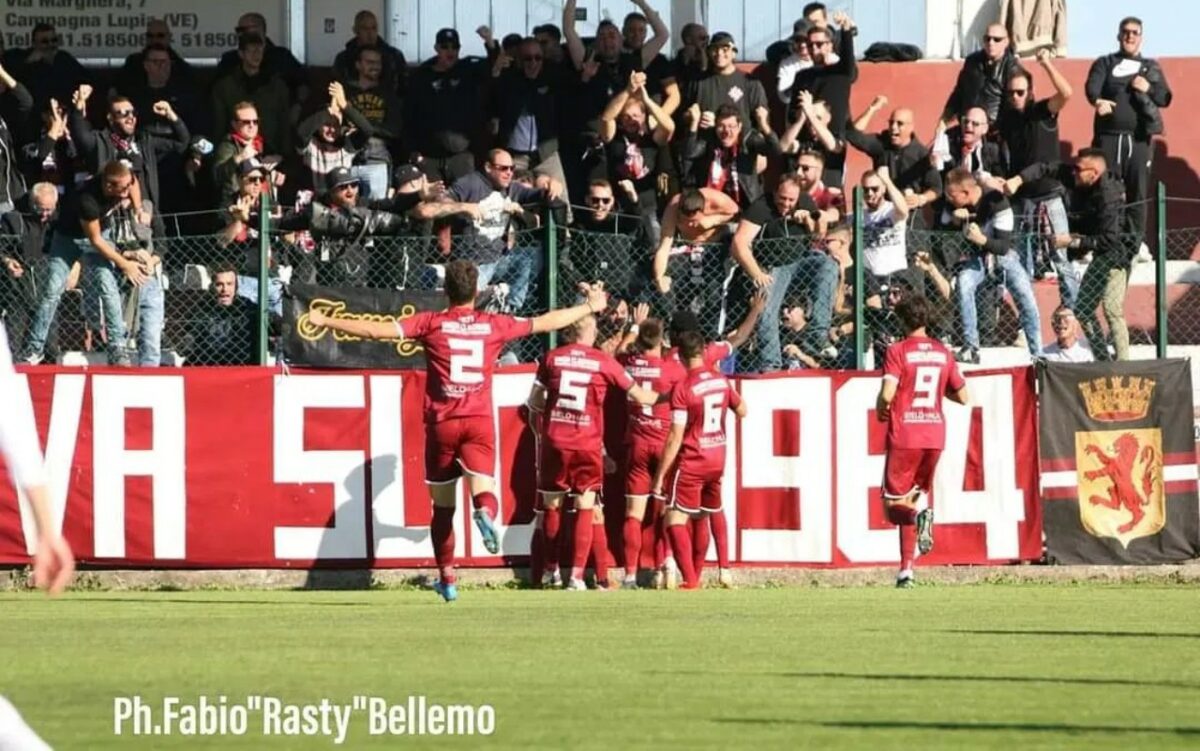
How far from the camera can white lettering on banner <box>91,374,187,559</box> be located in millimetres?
20109

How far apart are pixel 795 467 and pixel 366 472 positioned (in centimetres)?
379

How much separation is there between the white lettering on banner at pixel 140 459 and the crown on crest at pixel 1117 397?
8023mm

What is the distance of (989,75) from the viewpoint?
22891 millimetres

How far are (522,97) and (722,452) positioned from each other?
5109mm

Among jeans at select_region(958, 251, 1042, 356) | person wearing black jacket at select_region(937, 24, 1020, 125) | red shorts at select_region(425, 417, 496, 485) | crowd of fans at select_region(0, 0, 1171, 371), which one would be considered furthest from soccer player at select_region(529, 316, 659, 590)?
person wearing black jacket at select_region(937, 24, 1020, 125)

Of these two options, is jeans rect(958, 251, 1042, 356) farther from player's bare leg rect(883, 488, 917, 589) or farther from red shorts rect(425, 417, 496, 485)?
red shorts rect(425, 417, 496, 485)

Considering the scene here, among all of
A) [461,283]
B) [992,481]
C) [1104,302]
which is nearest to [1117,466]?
[992,481]

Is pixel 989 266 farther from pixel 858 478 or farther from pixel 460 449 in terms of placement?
pixel 460 449

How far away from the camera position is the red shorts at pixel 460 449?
17297 millimetres

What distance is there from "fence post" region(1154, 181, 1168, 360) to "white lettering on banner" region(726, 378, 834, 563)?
301cm

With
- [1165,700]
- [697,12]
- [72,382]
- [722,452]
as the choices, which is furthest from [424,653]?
[697,12]

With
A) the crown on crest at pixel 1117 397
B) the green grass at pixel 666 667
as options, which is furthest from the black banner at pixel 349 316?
the crown on crest at pixel 1117 397

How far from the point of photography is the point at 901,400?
62.8 ft

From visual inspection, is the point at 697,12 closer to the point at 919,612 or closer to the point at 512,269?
the point at 512,269
